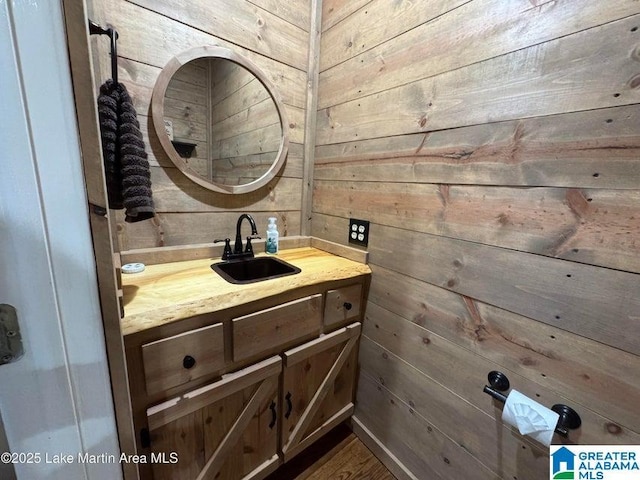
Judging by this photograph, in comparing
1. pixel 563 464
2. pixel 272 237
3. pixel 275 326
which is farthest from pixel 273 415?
pixel 563 464

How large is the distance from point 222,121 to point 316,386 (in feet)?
4.36

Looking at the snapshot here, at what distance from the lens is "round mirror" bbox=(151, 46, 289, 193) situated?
1.11 m

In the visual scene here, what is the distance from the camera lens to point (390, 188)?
114cm

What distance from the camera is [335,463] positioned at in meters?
1.28

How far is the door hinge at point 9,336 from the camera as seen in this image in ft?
1.14

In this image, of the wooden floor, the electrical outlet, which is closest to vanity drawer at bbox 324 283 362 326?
the electrical outlet

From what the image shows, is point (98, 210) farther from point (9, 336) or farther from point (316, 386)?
point (316, 386)

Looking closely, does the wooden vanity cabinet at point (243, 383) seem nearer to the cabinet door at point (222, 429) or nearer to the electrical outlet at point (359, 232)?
the cabinet door at point (222, 429)

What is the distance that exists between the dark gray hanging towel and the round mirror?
1.36 feet

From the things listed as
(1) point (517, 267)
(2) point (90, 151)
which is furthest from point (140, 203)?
(1) point (517, 267)

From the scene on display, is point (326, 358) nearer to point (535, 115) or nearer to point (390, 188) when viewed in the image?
point (390, 188)

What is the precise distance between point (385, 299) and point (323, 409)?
62 cm

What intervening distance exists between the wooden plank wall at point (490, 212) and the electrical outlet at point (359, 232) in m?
0.04

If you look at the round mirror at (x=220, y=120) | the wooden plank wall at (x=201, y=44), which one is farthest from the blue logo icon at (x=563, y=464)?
the round mirror at (x=220, y=120)
